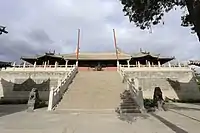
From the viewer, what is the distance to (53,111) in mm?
12977

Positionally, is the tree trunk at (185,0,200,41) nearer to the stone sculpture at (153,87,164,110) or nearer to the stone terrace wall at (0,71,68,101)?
the stone sculpture at (153,87,164,110)

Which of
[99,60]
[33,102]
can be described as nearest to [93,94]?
[33,102]

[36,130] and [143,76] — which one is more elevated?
[143,76]

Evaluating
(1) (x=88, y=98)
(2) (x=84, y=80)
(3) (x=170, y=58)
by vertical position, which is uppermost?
(3) (x=170, y=58)

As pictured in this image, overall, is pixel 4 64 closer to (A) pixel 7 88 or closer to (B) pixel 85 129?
(A) pixel 7 88

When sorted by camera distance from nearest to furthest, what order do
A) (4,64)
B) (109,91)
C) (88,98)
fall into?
1. (88,98)
2. (109,91)
3. (4,64)

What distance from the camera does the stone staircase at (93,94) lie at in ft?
46.2

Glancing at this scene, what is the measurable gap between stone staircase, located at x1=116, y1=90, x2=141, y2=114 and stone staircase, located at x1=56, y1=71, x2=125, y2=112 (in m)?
0.36

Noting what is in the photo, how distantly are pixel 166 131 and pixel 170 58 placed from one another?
2998 centimetres

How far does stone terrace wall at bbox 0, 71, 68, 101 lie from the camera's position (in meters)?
24.1

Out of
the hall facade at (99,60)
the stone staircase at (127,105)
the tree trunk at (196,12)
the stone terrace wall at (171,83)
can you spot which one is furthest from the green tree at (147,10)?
the hall facade at (99,60)

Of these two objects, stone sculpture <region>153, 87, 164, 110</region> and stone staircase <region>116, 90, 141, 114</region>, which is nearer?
stone staircase <region>116, 90, 141, 114</region>

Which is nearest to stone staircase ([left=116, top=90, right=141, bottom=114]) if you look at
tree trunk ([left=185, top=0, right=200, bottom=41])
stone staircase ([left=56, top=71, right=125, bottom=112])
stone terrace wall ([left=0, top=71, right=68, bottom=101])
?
stone staircase ([left=56, top=71, right=125, bottom=112])

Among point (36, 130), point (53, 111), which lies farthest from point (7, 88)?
point (36, 130)
